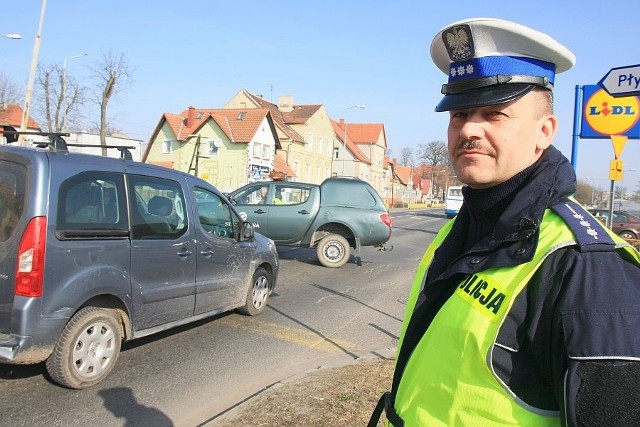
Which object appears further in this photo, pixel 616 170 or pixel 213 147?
pixel 213 147

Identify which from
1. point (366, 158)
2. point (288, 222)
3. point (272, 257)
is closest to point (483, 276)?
point (272, 257)

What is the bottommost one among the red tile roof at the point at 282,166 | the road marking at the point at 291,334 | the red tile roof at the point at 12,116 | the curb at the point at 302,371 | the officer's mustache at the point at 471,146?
the road marking at the point at 291,334

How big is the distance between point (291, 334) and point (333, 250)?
5.64 meters

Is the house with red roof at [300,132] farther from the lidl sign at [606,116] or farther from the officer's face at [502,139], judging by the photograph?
the officer's face at [502,139]

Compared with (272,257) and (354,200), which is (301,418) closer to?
(272,257)

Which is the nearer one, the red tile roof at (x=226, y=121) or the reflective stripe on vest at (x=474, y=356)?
the reflective stripe on vest at (x=474, y=356)

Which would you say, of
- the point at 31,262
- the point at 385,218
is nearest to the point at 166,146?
the point at 385,218

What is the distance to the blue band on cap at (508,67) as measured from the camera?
1330 mm

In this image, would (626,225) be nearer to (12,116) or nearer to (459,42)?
(459,42)

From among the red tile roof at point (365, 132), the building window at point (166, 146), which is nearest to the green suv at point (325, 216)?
the building window at point (166, 146)

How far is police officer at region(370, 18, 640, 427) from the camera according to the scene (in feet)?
3.23

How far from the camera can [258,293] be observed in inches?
265

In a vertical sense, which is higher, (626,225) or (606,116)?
(606,116)

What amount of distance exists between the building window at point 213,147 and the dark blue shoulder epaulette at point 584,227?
4517cm
